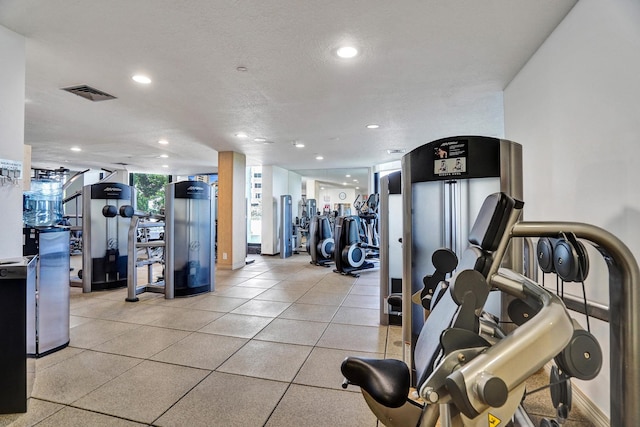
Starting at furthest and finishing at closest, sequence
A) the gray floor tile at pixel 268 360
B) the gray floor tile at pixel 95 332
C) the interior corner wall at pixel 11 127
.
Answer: the gray floor tile at pixel 95 332, the gray floor tile at pixel 268 360, the interior corner wall at pixel 11 127

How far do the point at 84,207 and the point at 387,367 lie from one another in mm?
5589

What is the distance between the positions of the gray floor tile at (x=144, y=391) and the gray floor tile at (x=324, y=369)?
31.3 inches

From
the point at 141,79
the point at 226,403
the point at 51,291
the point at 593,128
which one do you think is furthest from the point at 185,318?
the point at 593,128

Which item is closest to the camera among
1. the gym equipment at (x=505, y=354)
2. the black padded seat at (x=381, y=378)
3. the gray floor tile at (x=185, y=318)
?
the gym equipment at (x=505, y=354)

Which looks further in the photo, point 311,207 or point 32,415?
point 311,207

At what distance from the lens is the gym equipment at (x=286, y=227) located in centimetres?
916

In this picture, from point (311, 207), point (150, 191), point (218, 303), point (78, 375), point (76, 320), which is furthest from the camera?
point (150, 191)

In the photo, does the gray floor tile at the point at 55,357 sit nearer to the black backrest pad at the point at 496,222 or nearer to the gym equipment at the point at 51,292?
the gym equipment at the point at 51,292

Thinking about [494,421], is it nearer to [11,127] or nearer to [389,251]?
[389,251]

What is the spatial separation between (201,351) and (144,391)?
2.16 ft

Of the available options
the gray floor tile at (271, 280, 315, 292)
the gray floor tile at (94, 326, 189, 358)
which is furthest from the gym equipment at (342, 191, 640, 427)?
the gray floor tile at (271, 280, 315, 292)

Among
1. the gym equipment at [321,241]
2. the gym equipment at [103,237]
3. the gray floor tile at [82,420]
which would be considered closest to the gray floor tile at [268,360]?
the gray floor tile at [82,420]

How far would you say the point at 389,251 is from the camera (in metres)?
3.68

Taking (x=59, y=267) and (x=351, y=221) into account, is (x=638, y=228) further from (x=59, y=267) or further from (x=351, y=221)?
(x=351, y=221)
